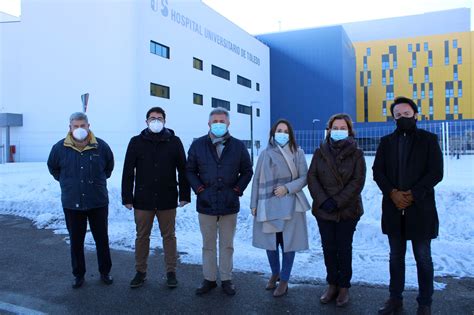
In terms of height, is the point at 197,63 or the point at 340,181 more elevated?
the point at 197,63

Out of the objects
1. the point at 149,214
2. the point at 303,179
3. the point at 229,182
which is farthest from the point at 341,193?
the point at 149,214

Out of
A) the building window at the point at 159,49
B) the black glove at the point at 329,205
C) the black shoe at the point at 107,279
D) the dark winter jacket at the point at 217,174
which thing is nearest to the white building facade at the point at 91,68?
the building window at the point at 159,49

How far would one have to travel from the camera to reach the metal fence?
14.7 meters

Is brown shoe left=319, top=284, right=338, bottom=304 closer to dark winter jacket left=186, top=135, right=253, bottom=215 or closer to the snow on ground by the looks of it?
the snow on ground

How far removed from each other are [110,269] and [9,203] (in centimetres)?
620

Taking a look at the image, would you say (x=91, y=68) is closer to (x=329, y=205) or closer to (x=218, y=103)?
(x=218, y=103)

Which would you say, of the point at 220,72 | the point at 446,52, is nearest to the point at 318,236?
the point at 220,72

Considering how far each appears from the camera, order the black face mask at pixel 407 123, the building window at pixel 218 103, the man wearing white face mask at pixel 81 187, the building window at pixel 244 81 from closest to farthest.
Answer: the black face mask at pixel 407 123 < the man wearing white face mask at pixel 81 187 < the building window at pixel 218 103 < the building window at pixel 244 81

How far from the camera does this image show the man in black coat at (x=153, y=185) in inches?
188

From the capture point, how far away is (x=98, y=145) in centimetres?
505

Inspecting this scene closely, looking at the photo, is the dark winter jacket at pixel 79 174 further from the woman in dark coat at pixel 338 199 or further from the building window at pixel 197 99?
the building window at pixel 197 99

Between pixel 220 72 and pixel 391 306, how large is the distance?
3552cm

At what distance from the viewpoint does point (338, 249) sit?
4258 mm

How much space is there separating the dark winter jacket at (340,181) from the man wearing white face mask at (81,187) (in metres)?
2.51
